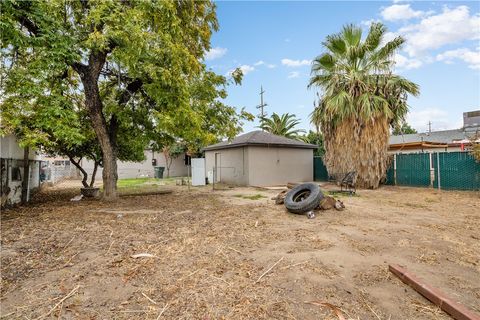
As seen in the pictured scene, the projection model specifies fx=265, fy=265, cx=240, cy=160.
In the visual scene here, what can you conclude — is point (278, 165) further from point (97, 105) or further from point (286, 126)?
point (286, 126)

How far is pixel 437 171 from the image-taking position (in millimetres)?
11578

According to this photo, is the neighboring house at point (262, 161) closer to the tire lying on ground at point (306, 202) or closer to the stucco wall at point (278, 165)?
the stucco wall at point (278, 165)

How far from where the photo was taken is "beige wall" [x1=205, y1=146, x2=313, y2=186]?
14.5m

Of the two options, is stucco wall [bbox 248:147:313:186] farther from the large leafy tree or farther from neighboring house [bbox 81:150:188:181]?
neighboring house [bbox 81:150:188:181]

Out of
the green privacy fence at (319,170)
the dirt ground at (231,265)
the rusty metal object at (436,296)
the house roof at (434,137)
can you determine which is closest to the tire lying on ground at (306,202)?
the dirt ground at (231,265)

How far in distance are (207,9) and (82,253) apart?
9139mm

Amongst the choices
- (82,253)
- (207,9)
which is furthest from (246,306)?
(207,9)

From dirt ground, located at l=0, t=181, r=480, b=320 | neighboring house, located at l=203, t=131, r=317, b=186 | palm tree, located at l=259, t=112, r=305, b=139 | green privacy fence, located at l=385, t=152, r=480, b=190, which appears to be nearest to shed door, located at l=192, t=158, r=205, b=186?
neighboring house, located at l=203, t=131, r=317, b=186

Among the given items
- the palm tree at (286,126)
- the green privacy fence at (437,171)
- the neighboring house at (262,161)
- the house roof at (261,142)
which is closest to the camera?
the green privacy fence at (437,171)

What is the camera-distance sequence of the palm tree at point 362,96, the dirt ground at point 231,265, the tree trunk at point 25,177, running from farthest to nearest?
the palm tree at point 362,96, the tree trunk at point 25,177, the dirt ground at point 231,265

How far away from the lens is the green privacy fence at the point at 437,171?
10664 millimetres

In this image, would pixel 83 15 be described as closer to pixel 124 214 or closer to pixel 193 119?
pixel 193 119

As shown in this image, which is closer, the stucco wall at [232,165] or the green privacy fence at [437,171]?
the green privacy fence at [437,171]

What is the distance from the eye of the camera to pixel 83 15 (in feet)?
23.6
